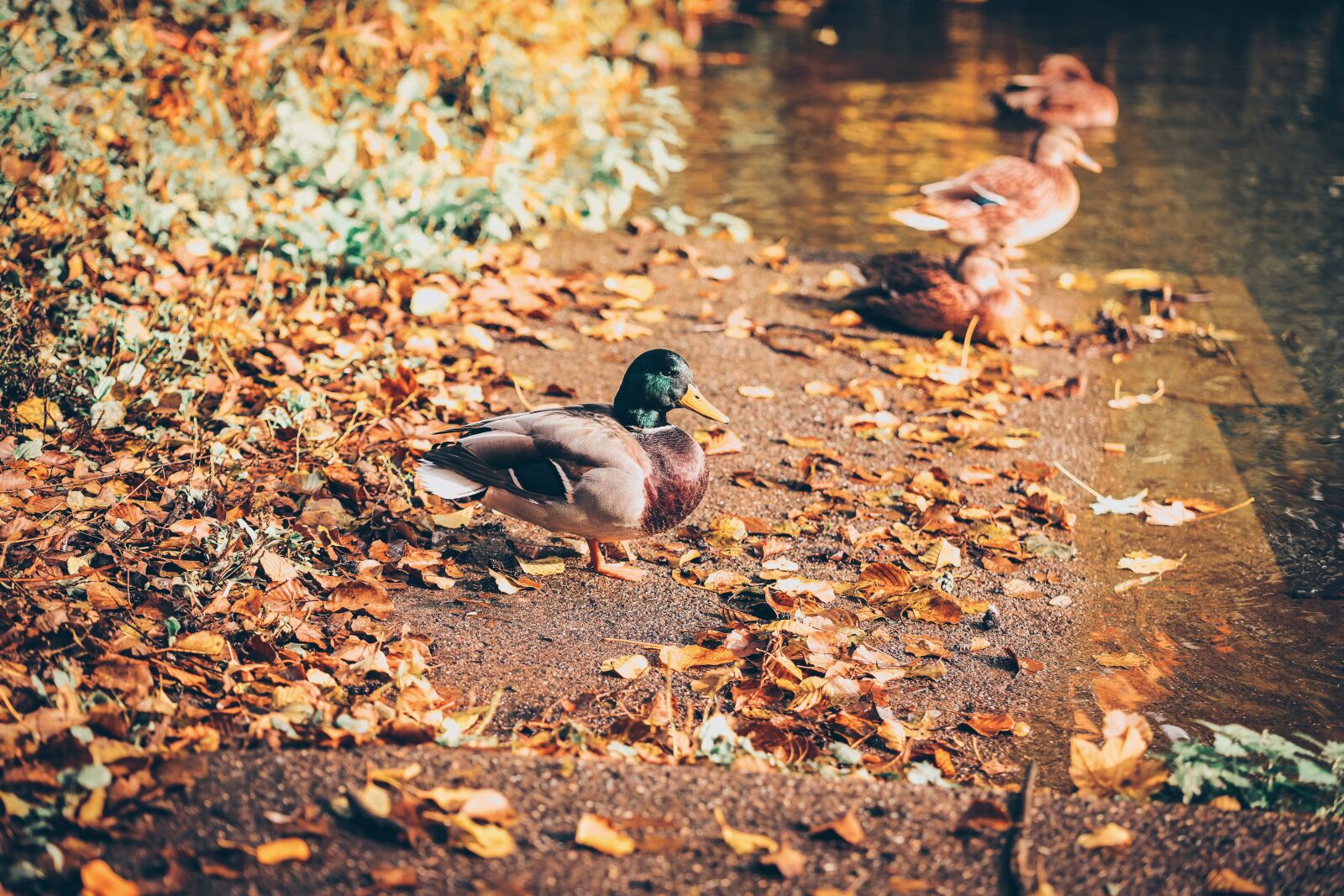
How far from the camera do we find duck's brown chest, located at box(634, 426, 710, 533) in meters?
3.20

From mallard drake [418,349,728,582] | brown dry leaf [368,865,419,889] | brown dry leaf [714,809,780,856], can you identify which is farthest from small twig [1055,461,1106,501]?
brown dry leaf [368,865,419,889]

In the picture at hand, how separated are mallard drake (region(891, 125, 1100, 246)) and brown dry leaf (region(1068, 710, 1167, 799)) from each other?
330 centimetres

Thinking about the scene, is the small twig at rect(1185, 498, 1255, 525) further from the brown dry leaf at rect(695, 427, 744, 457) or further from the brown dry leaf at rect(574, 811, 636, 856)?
the brown dry leaf at rect(574, 811, 636, 856)

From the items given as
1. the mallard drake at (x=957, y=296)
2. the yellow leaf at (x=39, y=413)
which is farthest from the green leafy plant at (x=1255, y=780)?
the yellow leaf at (x=39, y=413)

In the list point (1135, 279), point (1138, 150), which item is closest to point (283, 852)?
point (1135, 279)

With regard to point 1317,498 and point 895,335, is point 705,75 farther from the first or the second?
point 1317,498

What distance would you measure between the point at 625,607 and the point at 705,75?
308 inches

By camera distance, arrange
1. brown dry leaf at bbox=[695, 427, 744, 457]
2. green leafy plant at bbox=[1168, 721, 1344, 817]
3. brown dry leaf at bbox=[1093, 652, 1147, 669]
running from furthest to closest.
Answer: brown dry leaf at bbox=[695, 427, 744, 457], brown dry leaf at bbox=[1093, 652, 1147, 669], green leafy plant at bbox=[1168, 721, 1344, 817]

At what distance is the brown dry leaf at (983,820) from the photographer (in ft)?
7.39

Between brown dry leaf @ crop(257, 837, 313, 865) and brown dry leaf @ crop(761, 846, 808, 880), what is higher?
brown dry leaf @ crop(257, 837, 313, 865)

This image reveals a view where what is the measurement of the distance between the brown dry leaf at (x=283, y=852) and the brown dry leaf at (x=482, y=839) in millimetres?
264

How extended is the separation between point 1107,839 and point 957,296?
125 inches

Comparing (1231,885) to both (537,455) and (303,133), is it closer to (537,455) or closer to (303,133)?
(537,455)

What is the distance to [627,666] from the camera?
2965 millimetres
